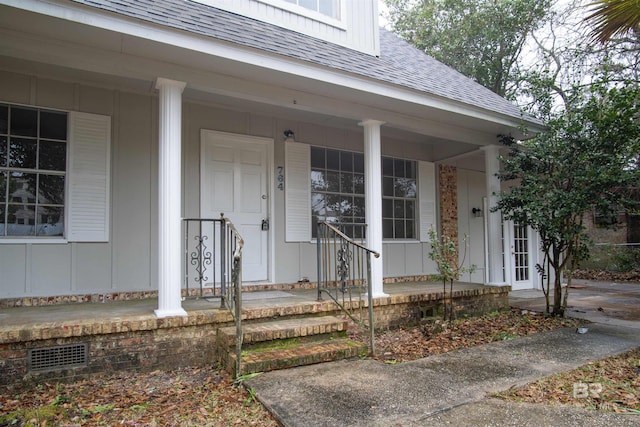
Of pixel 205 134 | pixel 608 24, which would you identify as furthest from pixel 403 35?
pixel 205 134

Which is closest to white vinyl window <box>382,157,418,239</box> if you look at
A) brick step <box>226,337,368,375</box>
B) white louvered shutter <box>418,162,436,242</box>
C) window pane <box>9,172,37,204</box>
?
white louvered shutter <box>418,162,436,242</box>

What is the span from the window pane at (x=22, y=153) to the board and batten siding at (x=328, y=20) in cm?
241

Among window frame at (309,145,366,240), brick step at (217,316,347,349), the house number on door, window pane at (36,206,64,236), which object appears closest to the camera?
brick step at (217,316,347,349)

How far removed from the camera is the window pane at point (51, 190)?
4441 millimetres

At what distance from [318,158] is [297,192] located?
70 centimetres

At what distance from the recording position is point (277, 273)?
5.74 meters

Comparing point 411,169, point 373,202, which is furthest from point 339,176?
point 411,169

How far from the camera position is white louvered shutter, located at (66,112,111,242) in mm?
4512

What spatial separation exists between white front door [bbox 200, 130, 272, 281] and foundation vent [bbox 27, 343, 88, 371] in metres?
2.26

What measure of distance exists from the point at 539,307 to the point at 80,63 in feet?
22.5

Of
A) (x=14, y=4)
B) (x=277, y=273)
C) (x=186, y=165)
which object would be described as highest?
(x=14, y=4)

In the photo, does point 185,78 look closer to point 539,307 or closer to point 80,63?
point 80,63

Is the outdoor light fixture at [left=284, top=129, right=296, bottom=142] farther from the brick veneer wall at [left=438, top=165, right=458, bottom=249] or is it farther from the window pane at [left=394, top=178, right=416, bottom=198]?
the brick veneer wall at [left=438, top=165, right=458, bottom=249]

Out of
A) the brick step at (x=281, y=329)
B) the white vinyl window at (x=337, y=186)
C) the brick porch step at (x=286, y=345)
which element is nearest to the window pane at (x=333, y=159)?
the white vinyl window at (x=337, y=186)
